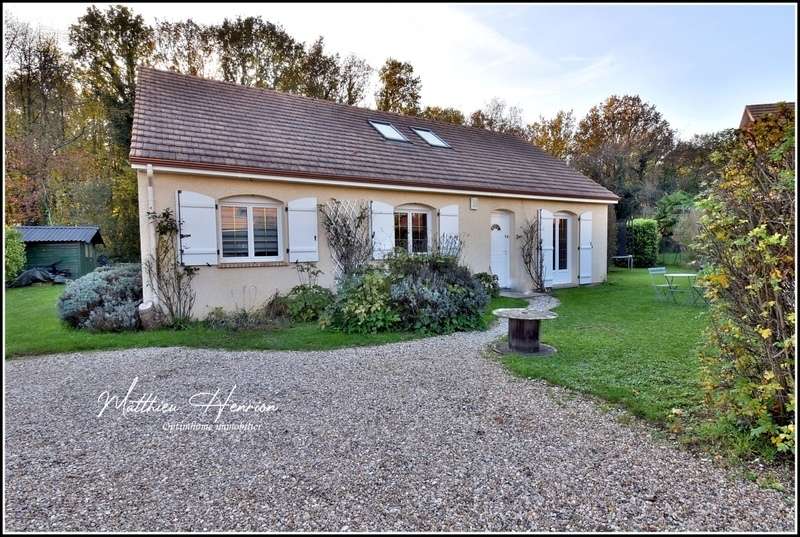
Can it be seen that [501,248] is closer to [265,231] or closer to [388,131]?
[388,131]

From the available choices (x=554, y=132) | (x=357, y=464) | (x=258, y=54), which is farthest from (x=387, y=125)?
(x=554, y=132)

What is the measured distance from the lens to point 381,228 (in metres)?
9.43

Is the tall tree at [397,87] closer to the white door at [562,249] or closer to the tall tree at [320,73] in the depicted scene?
the tall tree at [320,73]

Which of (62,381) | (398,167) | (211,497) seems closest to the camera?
(211,497)

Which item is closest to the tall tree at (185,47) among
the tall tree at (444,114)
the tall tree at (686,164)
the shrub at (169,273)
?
the tall tree at (444,114)

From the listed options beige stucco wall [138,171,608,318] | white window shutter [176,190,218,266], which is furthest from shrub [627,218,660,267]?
white window shutter [176,190,218,266]

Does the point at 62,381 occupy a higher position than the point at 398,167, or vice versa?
the point at 398,167

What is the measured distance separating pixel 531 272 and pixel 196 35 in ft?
54.0

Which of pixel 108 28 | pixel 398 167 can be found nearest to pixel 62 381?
pixel 398 167

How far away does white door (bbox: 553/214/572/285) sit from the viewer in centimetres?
1228

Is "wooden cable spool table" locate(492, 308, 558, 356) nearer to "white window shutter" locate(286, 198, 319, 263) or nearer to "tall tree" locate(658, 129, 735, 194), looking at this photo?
"white window shutter" locate(286, 198, 319, 263)

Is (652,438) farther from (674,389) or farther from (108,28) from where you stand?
(108,28)

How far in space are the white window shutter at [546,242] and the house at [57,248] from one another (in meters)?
16.1

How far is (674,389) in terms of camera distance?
404 centimetres
